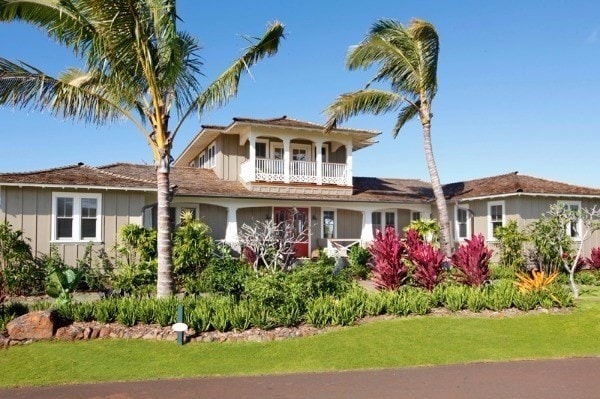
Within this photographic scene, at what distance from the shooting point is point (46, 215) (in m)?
15.5

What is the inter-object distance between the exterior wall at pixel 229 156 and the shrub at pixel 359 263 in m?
6.42

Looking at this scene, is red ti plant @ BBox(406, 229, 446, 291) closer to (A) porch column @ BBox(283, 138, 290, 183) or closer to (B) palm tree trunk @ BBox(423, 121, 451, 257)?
(B) palm tree trunk @ BBox(423, 121, 451, 257)

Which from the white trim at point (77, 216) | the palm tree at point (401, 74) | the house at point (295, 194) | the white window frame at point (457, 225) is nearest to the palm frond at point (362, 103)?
the palm tree at point (401, 74)

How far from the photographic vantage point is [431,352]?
A: 344 inches

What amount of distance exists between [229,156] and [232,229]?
4.14 metres

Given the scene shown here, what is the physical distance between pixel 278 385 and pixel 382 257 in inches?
235

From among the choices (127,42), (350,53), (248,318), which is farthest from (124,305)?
(350,53)

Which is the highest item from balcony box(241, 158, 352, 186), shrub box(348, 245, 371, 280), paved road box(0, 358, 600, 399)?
balcony box(241, 158, 352, 186)

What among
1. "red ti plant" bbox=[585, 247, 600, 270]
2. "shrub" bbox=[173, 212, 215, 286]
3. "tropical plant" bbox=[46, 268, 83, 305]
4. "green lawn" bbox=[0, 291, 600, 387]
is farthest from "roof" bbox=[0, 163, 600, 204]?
"green lawn" bbox=[0, 291, 600, 387]

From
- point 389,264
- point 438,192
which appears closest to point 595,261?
point 438,192

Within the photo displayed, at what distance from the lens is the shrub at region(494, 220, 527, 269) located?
1886cm

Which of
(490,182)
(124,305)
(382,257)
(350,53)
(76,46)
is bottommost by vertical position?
(124,305)

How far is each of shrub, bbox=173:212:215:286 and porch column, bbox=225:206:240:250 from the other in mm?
3568

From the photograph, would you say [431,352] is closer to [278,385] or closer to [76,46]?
[278,385]
